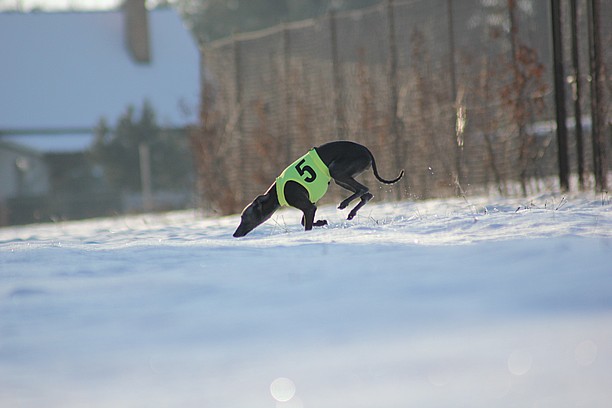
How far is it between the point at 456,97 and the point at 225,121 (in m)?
4.14

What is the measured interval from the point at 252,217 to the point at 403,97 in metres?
5.49

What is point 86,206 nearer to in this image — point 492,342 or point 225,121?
point 225,121

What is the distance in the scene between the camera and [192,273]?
426 cm

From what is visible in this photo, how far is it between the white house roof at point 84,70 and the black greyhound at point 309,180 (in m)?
18.8

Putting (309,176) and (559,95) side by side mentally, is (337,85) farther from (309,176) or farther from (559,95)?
(309,176)

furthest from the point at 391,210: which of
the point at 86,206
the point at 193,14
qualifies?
the point at 193,14

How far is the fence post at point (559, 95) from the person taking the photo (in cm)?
838

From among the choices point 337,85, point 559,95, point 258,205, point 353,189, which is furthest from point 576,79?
point 337,85

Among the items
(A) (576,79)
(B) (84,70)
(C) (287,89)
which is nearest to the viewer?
(A) (576,79)

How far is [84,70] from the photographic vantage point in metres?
27.6

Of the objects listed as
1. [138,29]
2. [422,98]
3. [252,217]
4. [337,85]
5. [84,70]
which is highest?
[138,29]

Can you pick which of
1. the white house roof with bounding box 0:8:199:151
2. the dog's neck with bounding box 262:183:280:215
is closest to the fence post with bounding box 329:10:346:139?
the dog's neck with bounding box 262:183:280:215

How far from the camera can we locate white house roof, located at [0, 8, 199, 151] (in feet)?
86.1

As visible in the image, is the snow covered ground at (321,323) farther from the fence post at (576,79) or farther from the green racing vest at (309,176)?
the fence post at (576,79)
